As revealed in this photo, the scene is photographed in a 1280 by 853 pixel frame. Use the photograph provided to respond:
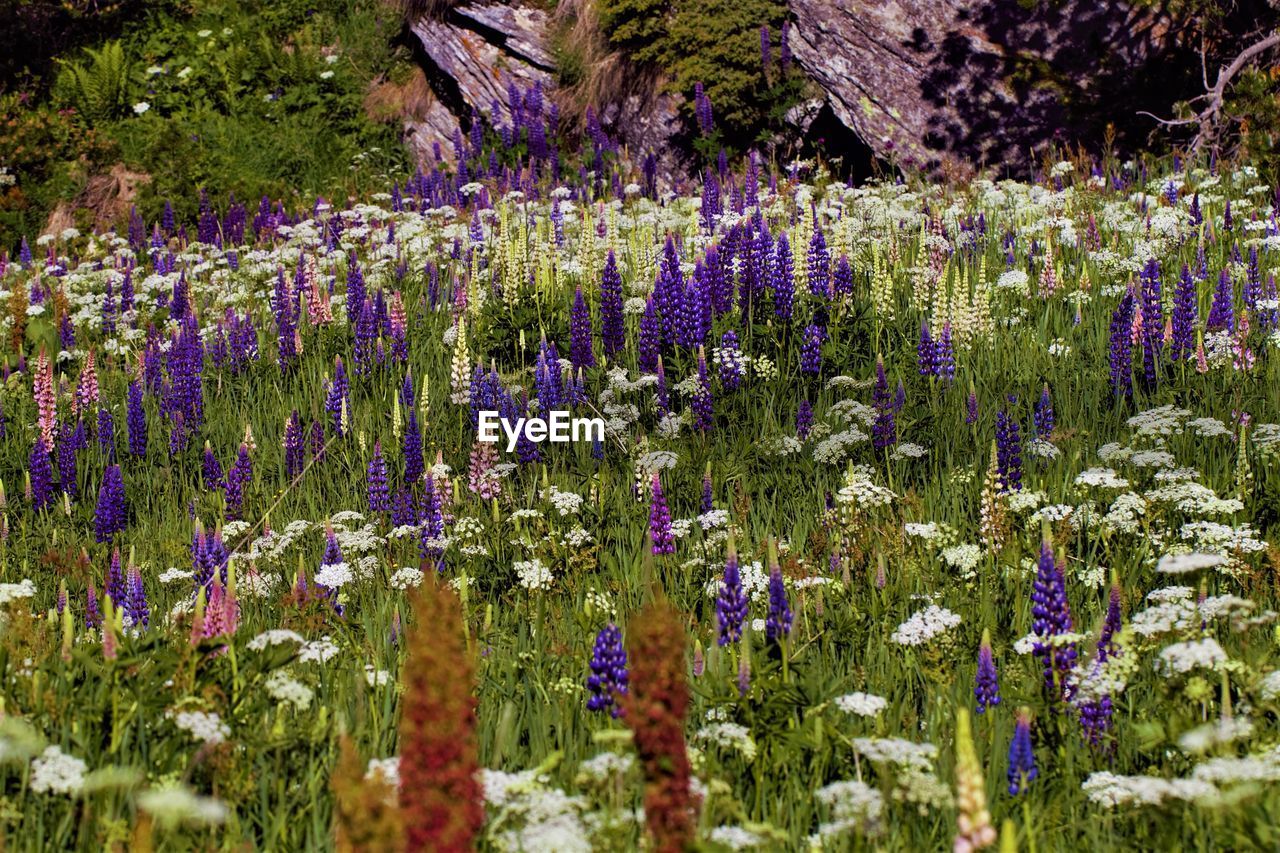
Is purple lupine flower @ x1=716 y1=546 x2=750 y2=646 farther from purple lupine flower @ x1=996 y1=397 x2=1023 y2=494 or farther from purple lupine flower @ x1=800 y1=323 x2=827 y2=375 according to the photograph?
purple lupine flower @ x1=800 y1=323 x2=827 y2=375

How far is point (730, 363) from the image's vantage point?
6918 millimetres

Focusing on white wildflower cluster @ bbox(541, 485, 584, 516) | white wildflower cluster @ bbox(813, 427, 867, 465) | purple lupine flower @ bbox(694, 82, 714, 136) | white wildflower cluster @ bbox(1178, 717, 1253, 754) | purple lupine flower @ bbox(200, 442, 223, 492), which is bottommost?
purple lupine flower @ bbox(200, 442, 223, 492)

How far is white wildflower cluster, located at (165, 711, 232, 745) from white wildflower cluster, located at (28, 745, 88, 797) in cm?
22

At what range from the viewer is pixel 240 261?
12.2m

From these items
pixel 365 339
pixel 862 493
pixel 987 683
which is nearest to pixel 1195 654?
pixel 987 683

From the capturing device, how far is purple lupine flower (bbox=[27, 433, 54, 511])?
6930mm

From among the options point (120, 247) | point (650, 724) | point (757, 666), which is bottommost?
point (120, 247)

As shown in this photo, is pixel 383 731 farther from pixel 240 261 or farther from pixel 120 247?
pixel 120 247

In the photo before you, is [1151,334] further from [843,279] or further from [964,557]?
[964,557]

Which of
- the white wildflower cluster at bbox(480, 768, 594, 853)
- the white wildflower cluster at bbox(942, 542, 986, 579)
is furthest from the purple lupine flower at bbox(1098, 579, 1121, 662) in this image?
the white wildflower cluster at bbox(480, 768, 594, 853)

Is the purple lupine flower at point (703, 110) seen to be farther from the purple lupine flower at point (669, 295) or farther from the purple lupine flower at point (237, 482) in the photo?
the purple lupine flower at point (237, 482)

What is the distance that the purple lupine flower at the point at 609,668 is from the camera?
132 inches

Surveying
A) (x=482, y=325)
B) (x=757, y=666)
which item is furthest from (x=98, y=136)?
(x=757, y=666)

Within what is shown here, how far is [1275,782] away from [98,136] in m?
17.7
